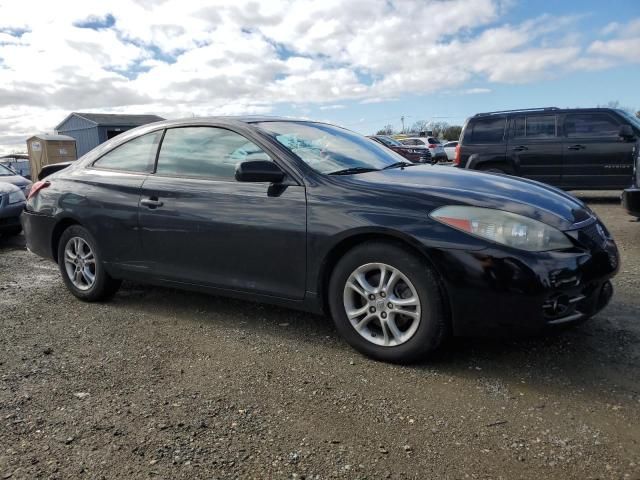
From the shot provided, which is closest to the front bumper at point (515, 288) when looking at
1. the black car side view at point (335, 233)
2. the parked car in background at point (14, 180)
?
the black car side view at point (335, 233)

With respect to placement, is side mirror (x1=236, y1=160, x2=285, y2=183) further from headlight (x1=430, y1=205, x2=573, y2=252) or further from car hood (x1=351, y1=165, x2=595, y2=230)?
headlight (x1=430, y1=205, x2=573, y2=252)

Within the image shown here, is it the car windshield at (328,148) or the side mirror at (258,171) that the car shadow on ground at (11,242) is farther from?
the side mirror at (258,171)

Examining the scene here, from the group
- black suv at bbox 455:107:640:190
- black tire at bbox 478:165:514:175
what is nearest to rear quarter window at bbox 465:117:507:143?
black suv at bbox 455:107:640:190

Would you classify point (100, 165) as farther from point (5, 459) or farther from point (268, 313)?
point (5, 459)

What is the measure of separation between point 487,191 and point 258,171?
1.38 metres

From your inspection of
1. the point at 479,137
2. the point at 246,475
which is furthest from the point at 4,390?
the point at 479,137

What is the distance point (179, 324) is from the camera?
154 inches

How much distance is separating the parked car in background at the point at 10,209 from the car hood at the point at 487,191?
630 cm

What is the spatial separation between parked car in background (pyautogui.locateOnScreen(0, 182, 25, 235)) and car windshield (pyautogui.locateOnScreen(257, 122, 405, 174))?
5543mm

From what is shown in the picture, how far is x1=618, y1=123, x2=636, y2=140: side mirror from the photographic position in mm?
9188

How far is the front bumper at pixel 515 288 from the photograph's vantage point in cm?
268

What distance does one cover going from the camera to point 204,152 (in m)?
3.82

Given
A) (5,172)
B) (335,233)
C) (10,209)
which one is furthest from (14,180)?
(335,233)

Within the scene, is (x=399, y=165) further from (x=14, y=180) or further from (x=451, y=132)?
(x=451, y=132)
